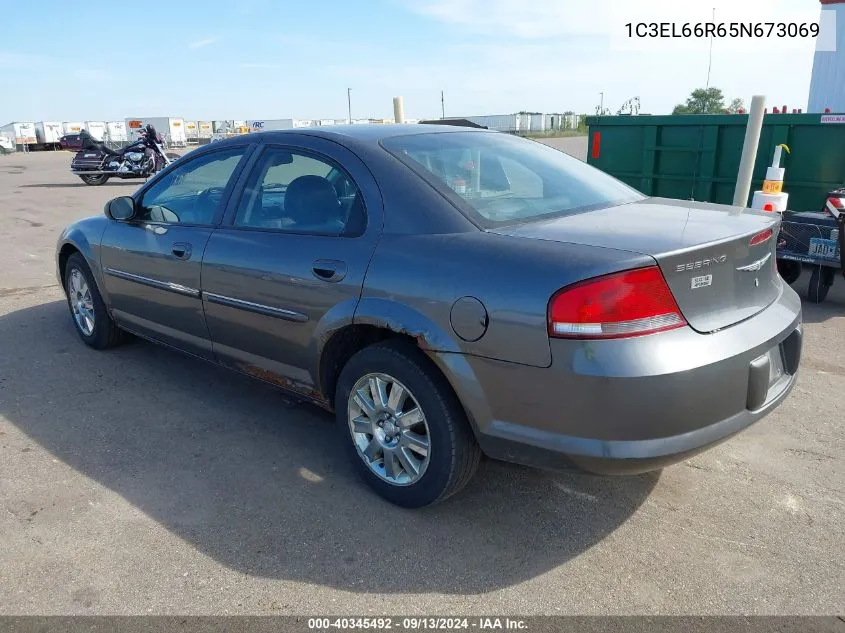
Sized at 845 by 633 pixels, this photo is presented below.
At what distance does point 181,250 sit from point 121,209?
76 centimetres

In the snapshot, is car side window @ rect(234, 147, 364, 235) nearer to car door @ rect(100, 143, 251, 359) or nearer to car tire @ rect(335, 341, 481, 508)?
car door @ rect(100, 143, 251, 359)

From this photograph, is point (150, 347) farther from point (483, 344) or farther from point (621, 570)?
point (621, 570)

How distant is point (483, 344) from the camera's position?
8.52 feet

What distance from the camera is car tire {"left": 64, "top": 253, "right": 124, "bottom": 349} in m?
5.07

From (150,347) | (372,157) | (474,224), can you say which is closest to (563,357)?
(474,224)

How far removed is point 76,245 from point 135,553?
305 centimetres

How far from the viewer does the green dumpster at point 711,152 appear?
23.1 feet

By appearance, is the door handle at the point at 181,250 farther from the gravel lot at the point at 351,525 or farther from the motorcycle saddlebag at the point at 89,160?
the motorcycle saddlebag at the point at 89,160

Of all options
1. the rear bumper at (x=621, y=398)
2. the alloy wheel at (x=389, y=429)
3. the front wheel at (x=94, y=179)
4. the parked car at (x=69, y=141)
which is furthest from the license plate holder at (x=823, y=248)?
the parked car at (x=69, y=141)

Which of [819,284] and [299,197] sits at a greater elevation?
[299,197]

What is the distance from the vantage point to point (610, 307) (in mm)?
2391

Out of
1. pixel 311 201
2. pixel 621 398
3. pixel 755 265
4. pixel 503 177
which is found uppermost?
pixel 503 177

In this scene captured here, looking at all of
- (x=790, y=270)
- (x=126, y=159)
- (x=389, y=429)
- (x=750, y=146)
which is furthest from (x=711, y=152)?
(x=126, y=159)

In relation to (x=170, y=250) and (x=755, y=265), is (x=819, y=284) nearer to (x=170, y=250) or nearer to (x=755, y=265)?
(x=755, y=265)
